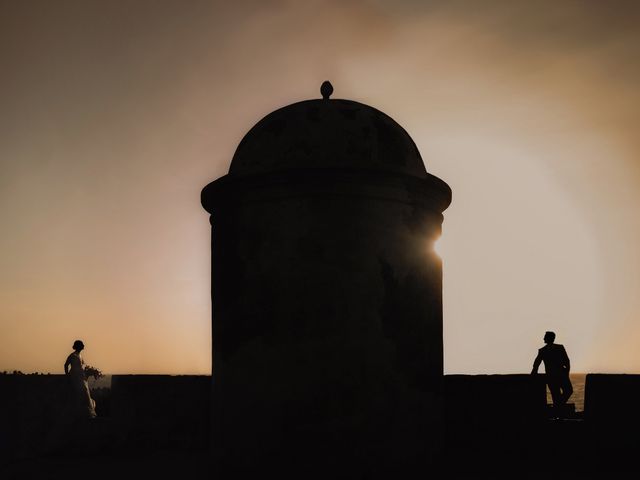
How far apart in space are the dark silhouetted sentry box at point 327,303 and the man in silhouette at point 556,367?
4.38 metres

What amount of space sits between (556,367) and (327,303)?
5.69 metres

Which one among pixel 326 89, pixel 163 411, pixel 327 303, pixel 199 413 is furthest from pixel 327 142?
pixel 163 411

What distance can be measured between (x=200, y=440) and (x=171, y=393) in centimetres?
69

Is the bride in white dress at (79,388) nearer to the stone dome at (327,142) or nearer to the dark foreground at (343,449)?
the dark foreground at (343,449)

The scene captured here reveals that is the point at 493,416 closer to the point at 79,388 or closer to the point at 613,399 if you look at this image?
the point at 613,399

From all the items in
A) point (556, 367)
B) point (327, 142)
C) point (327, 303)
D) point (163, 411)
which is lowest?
point (163, 411)

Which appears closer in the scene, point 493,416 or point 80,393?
point 493,416

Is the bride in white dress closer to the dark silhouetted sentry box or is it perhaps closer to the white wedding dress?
the white wedding dress

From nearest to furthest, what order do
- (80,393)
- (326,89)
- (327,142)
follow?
(327,142)
(326,89)
(80,393)

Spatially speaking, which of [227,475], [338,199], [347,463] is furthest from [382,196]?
[227,475]

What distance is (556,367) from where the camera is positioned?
1080 cm

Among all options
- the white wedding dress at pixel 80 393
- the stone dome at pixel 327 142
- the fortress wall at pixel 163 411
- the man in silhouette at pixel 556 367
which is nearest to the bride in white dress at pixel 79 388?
the white wedding dress at pixel 80 393

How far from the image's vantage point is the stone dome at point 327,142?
6590mm

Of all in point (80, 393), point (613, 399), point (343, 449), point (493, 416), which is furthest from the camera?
point (80, 393)
